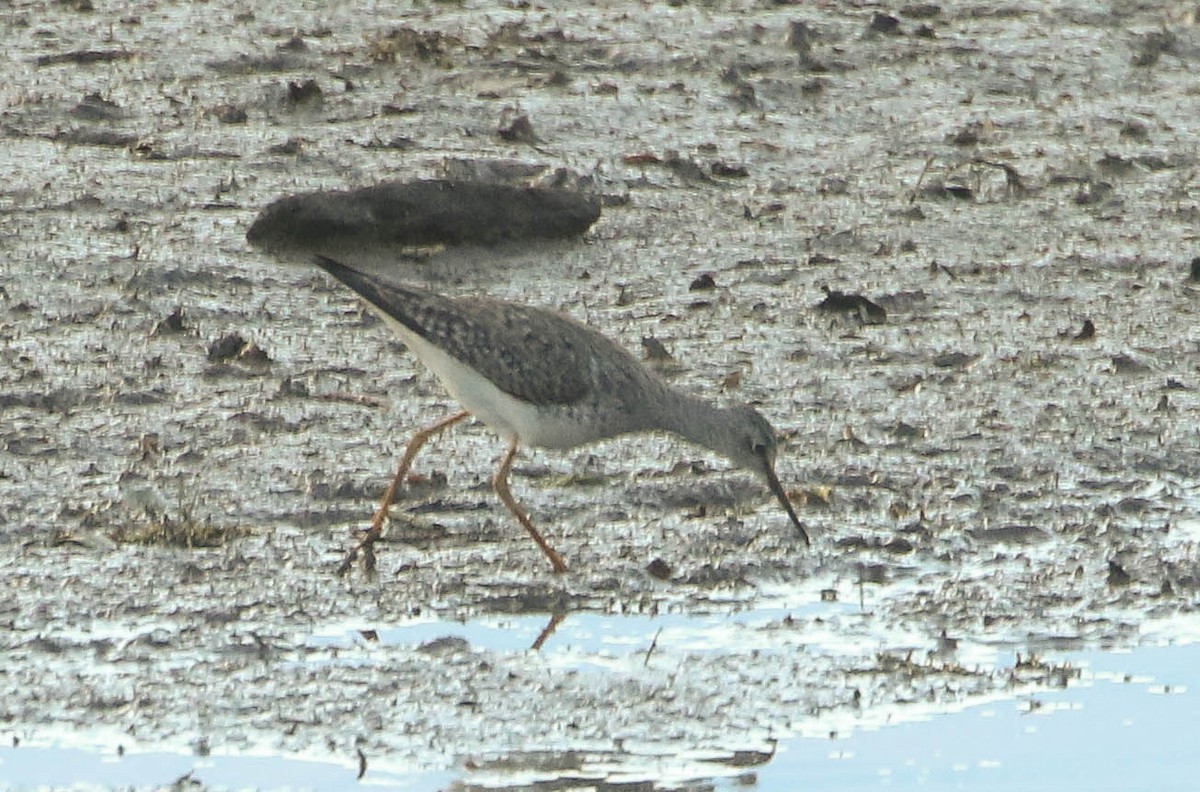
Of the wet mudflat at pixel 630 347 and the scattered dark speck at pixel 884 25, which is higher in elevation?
the scattered dark speck at pixel 884 25

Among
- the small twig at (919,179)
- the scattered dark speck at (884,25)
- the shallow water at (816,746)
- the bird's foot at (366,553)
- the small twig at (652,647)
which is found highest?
the scattered dark speck at (884,25)

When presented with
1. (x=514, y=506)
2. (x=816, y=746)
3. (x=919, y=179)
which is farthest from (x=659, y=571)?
(x=919, y=179)

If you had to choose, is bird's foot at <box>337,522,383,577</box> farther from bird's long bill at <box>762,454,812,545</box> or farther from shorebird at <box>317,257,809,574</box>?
bird's long bill at <box>762,454,812,545</box>

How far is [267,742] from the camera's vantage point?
5488 millimetres

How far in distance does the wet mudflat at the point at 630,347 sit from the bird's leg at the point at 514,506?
0.29 feet

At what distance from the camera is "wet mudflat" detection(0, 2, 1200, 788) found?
5938 mm

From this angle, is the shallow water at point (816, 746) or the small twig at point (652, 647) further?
the small twig at point (652, 647)

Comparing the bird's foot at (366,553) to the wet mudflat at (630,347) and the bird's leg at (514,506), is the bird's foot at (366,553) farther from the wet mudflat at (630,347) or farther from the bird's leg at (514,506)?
the bird's leg at (514,506)

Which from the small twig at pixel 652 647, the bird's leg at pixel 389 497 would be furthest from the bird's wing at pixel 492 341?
the small twig at pixel 652 647

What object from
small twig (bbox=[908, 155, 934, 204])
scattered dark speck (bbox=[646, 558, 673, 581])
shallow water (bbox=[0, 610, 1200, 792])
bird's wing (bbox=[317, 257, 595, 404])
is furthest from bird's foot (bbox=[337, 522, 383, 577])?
small twig (bbox=[908, 155, 934, 204])

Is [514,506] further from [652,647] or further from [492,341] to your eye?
[652,647]

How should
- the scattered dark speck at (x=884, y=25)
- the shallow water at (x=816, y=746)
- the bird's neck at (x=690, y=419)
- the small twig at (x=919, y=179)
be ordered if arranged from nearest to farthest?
the shallow water at (x=816, y=746), the bird's neck at (x=690, y=419), the small twig at (x=919, y=179), the scattered dark speck at (x=884, y=25)

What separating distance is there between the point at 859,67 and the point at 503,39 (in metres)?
2.02

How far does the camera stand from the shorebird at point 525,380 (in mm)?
6949
